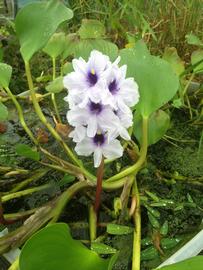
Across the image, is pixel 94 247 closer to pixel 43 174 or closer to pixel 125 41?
pixel 43 174

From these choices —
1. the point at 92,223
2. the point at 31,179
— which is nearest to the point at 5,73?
the point at 31,179

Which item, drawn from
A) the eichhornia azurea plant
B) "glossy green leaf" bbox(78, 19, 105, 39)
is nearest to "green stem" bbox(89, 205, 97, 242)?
the eichhornia azurea plant

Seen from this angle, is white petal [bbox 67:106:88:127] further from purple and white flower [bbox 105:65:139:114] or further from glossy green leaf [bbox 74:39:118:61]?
glossy green leaf [bbox 74:39:118:61]

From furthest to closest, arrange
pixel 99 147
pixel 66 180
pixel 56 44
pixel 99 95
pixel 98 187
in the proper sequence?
pixel 56 44 < pixel 66 180 < pixel 98 187 < pixel 99 147 < pixel 99 95

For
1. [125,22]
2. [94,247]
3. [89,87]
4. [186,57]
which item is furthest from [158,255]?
[125,22]

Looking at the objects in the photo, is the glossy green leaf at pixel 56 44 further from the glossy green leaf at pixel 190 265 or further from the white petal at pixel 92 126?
the glossy green leaf at pixel 190 265

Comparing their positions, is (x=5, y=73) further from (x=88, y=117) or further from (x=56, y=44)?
(x=88, y=117)

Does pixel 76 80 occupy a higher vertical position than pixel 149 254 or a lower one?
higher
